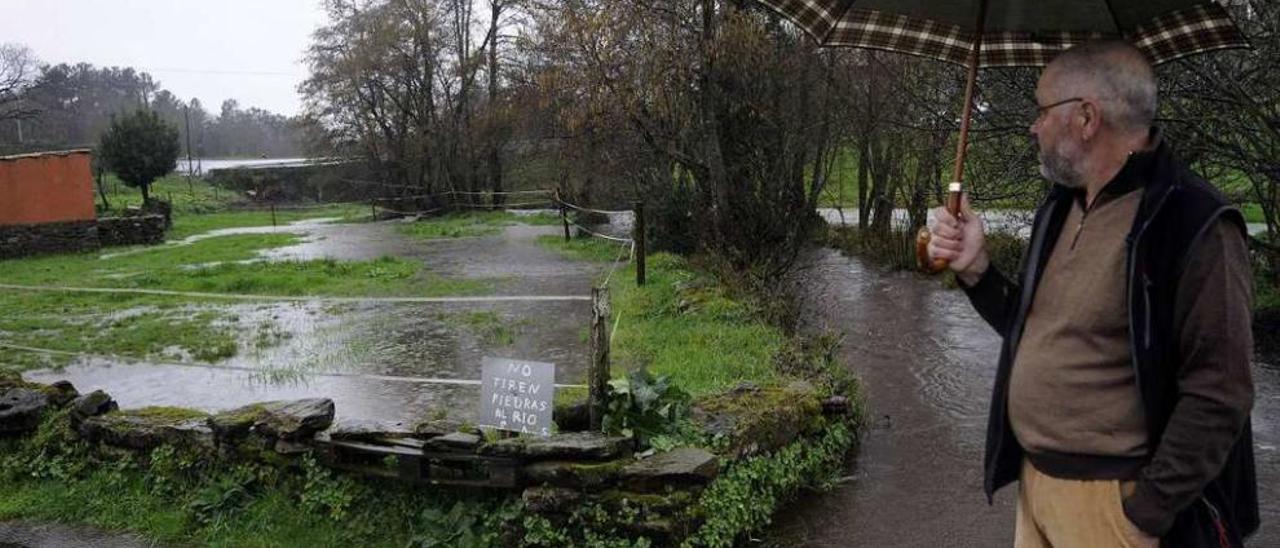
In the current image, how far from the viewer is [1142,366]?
196cm

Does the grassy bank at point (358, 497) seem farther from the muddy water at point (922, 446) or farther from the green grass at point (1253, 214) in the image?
the green grass at point (1253, 214)

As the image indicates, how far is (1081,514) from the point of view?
2.10 metres

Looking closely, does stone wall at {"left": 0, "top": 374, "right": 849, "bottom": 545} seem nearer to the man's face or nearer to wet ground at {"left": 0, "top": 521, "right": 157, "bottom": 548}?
wet ground at {"left": 0, "top": 521, "right": 157, "bottom": 548}

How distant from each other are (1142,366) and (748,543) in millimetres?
2634

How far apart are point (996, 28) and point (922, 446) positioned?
127 inches

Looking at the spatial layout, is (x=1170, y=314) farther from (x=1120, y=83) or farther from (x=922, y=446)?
(x=922, y=446)

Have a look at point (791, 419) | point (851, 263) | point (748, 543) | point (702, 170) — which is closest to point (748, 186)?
point (702, 170)

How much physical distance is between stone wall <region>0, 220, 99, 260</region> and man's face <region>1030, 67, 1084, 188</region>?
875 inches

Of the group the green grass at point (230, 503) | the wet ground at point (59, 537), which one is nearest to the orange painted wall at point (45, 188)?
the green grass at point (230, 503)

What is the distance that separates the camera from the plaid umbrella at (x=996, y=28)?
2746mm

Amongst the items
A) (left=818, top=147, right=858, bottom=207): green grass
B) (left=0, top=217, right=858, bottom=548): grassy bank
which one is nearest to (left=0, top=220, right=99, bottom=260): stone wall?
(left=818, top=147, right=858, bottom=207): green grass

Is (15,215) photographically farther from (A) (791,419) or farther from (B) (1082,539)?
(B) (1082,539)

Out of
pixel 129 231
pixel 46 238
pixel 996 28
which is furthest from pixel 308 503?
pixel 129 231

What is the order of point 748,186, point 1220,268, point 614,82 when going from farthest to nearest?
point 614,82 → point 748,186 → point 1220,268
